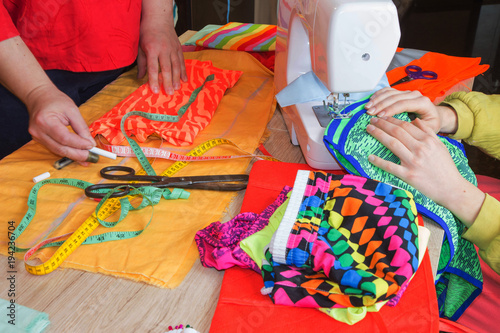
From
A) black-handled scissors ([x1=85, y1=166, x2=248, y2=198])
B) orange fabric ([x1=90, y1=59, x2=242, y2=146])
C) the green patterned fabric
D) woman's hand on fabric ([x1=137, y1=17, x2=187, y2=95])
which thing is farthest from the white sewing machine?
woman's hand on fabric ([x1=137, y1=17, x2=187, y2=95])

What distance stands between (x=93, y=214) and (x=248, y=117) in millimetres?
613

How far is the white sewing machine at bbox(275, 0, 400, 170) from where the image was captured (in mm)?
889

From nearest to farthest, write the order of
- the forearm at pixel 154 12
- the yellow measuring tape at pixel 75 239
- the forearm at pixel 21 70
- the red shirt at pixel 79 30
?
1. the yellow measuring tape at pixel 75 239
2. the forearm at pixel 21 70
3. the red shirt at pixel 79 30
4. the forearm at pixel 154 12

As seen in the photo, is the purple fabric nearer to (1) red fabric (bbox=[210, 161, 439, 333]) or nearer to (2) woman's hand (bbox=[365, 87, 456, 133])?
(1) red fabric (bbox=[210, 161, 439, 333])

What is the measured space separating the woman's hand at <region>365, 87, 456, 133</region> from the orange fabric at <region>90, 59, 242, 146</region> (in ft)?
1.75

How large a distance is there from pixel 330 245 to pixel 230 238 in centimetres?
21

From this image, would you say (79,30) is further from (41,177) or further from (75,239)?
(75,239)

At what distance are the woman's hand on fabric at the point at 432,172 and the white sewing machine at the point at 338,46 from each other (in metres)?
0.15

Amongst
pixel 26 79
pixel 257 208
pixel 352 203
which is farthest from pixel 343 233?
pixel 26 79

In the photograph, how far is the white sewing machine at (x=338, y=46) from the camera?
889 millimetres

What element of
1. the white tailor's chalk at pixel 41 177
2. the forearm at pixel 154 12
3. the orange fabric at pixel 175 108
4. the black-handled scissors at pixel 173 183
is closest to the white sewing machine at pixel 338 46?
the black-handled scissors at pixel 173 183

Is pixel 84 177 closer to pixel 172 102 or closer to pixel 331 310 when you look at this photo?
pixel 172 102

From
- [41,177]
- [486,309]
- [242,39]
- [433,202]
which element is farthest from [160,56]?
[486,309]

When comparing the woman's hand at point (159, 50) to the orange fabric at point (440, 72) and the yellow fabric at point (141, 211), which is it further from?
the orange fabric at point (440, 72)
